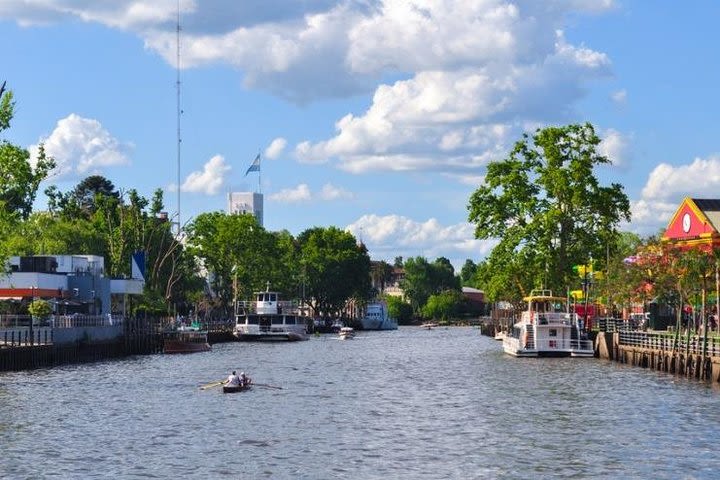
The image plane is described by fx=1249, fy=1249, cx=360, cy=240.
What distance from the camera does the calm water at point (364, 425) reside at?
4128 centimetres

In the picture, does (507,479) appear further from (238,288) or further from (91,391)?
(238,288)

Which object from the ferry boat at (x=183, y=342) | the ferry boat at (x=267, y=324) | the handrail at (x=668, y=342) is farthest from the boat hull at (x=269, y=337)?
the handrail at (x=668, y=342)

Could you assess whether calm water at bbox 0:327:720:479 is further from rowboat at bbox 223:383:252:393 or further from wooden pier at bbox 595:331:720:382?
wooden pier at bbox 595:331:720:382

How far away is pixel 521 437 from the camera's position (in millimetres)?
48688

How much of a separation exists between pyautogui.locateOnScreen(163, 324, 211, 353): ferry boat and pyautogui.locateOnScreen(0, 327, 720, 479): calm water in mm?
30628

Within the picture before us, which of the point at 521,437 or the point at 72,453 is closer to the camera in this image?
the point at 72,453

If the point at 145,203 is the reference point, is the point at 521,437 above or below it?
below

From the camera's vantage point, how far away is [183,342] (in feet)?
395

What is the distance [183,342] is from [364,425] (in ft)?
228

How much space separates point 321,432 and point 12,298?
65.5 m

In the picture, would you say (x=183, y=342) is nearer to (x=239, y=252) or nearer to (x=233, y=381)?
(x=233, y=381)

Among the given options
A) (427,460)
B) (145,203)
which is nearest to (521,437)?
(427,460)

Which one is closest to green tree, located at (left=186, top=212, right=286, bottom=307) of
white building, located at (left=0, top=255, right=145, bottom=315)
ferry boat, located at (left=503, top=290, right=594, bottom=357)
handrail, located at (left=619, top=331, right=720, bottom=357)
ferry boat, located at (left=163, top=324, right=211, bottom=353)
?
white building, located at (left=0, top=255, right=145, bottom=315)

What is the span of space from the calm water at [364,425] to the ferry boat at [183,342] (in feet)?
100
